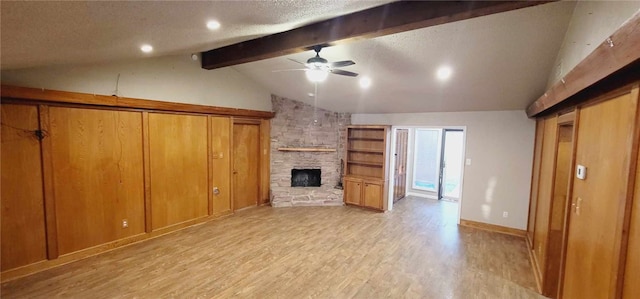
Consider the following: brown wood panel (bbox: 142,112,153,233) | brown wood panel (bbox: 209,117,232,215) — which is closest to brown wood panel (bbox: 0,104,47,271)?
brown wood panel (bbox: 142,112,153,233)

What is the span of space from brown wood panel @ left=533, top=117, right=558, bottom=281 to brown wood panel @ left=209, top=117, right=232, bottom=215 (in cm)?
523

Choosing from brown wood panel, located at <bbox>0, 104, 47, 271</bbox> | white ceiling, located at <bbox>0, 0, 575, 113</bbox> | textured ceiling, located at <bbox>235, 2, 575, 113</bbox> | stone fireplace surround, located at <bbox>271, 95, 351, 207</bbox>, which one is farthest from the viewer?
stone fireplace surround, located at <bbox>271, 95, 351, 207</bbox>

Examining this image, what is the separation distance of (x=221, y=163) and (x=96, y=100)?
2.35 metres

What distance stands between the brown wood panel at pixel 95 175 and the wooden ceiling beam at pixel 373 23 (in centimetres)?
215

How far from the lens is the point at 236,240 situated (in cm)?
448

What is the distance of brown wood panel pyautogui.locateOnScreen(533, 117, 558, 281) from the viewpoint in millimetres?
3197

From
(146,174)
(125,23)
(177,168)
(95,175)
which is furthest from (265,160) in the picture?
(125,23)

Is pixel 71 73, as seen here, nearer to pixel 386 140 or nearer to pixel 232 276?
pixel 232 276

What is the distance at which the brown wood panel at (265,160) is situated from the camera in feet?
21.3

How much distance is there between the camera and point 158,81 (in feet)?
14.3

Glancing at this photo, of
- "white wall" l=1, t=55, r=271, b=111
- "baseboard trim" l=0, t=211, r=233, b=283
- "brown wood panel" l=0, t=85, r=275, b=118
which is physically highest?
"white wall" l=1, t=55, r=271, b=111

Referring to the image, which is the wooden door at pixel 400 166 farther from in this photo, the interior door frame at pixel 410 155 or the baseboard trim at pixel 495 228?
the baseboard trim at pixel 495 228

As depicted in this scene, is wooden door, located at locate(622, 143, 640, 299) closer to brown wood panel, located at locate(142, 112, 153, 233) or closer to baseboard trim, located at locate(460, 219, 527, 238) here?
baseboard trim, located at locate(460, 219, 527, 238)

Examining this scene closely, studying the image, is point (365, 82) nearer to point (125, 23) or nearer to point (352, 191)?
point (352, 191)
